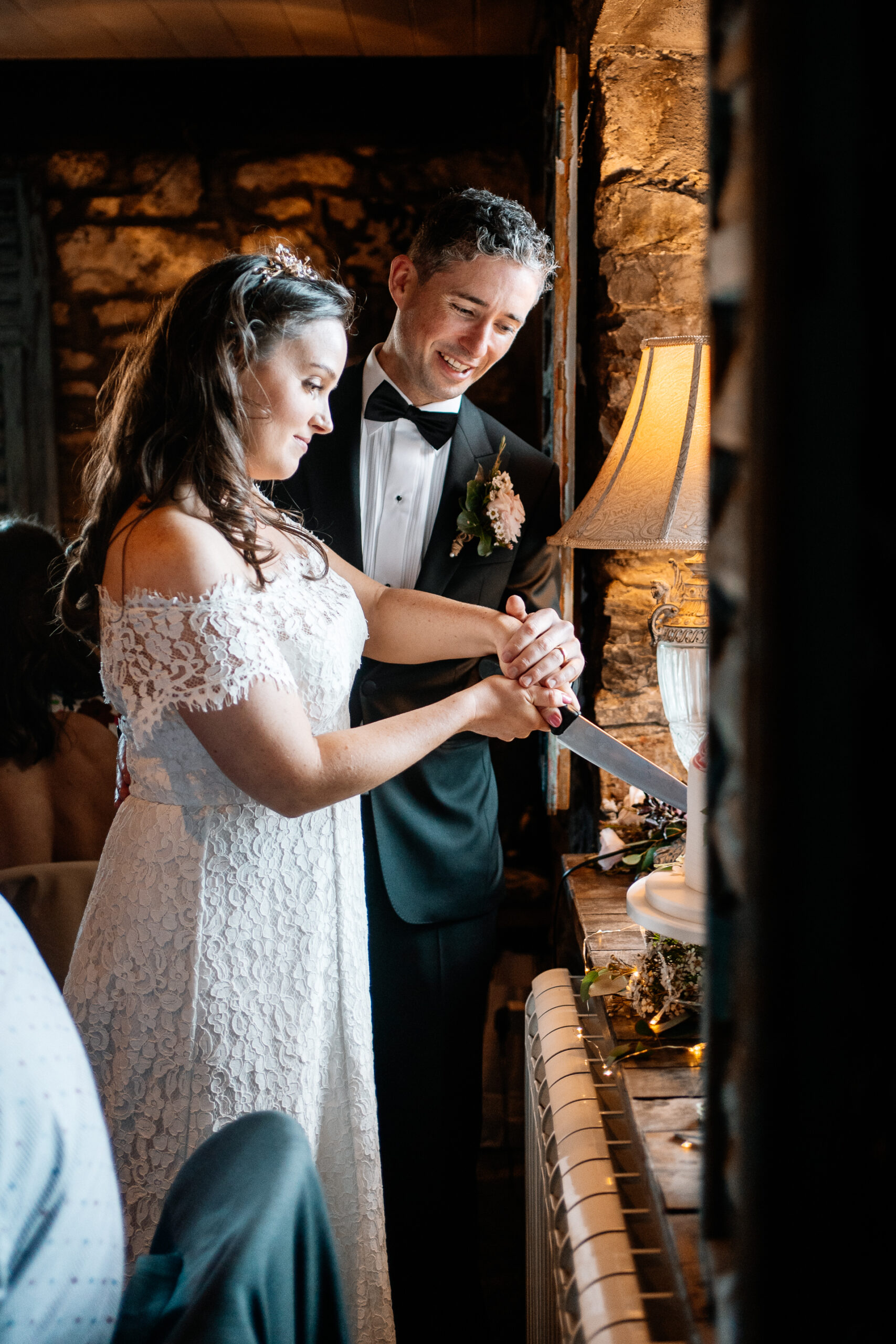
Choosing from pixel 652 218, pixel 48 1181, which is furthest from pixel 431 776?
pixel 48 1181

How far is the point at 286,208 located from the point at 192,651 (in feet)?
8.14

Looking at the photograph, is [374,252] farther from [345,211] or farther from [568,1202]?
[568,1202]

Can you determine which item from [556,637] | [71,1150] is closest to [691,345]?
[556,637]

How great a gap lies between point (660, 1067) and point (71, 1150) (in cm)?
64

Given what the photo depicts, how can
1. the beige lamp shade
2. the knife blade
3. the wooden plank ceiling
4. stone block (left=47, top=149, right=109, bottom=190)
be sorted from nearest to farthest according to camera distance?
the beige lamp shade
the knife blade
the wooden plank ceiling
stone block (left=47, top=149, right=109, bottom=190)

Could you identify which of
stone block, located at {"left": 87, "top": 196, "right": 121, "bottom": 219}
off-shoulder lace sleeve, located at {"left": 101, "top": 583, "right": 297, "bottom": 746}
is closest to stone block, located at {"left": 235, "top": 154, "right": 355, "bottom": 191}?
stone block, located at {"left": 87, "top": 196, "right": 121, "bottom": 219}

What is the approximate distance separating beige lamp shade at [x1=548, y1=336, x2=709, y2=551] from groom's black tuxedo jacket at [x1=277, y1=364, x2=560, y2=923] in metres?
0.51

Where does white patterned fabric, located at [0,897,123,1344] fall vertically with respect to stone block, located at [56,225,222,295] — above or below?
below

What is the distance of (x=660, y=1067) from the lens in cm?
102

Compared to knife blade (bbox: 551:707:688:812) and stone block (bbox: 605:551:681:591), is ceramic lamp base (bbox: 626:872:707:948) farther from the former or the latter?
stone block (bbox: 605:551:681:591)

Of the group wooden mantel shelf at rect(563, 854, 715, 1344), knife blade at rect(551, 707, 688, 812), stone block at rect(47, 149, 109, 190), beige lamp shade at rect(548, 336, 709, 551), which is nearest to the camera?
wooden mantel shelf at rect(563, 854, 715, 1344)

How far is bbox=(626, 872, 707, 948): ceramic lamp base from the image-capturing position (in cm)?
95

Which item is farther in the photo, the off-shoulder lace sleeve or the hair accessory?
the hair accessory

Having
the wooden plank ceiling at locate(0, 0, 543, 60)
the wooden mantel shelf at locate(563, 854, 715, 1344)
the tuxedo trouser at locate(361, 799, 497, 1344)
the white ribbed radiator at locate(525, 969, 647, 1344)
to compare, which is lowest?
the tuxedo trouser at locate(361, 799, 497, 1344)
